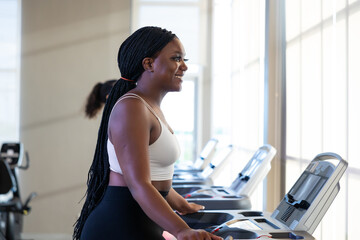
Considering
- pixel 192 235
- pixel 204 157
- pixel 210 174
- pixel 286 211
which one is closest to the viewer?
pixel 192 235

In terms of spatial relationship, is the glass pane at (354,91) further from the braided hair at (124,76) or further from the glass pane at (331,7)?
the braided hair at (124,76)

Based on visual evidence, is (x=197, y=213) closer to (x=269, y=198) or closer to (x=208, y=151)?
(x=269, y=198)

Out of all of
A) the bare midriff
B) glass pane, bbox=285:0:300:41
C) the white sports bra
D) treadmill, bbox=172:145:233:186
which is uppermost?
glass pane, bbox=285:0:300:41

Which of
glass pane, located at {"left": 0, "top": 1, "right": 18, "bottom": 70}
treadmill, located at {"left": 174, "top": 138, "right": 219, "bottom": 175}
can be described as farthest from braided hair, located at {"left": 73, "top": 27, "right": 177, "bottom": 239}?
glass pane, located at {"left": 0, "top": 1, "right": 18, "bottom": 70}

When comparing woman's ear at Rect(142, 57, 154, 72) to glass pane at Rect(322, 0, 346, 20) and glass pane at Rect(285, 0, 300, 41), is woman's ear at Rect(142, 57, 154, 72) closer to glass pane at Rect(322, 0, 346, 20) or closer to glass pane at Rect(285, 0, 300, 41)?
glass pane at Rect(322, 0, 346, 20)

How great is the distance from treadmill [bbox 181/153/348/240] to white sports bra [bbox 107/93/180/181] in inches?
11.1

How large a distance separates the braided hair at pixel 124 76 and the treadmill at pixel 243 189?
0.74 m

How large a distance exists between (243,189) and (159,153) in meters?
1.02

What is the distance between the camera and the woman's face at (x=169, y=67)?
1.46 meters

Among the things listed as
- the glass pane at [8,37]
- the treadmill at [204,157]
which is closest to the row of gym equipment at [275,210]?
the treadmill at [204,157]

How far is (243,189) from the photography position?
7.57ft

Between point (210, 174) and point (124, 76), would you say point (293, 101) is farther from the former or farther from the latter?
point (124, 76)

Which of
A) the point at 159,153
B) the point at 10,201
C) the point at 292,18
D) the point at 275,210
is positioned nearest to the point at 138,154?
the point at 159,153

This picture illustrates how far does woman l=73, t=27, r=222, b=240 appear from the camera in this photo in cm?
127
